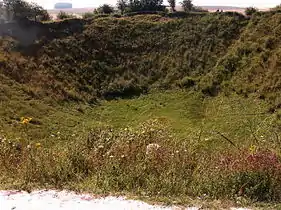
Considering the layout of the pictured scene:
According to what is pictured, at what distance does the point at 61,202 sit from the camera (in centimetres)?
607

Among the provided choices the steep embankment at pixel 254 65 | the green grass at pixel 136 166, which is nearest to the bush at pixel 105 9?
the steep embankment at pixel 254 65

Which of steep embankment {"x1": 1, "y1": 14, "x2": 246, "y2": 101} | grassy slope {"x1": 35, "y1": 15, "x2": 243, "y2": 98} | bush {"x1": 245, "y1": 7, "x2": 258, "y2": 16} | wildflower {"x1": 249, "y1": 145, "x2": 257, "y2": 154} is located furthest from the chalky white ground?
bush {"x1": 245, "y1": 7, "x2": 258, "y2": 16}

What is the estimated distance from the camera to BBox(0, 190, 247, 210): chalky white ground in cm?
588

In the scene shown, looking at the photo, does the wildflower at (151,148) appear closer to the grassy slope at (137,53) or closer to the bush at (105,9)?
the grassy slope at (137,53)

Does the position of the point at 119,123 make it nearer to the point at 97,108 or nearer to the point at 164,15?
the point at 97,108

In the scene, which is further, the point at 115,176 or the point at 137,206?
the point at 115,176

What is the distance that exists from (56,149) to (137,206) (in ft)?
8.72

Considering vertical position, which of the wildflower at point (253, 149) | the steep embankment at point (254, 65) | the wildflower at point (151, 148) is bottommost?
the steep embankment at point (254, 65)

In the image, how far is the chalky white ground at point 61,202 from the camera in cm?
588

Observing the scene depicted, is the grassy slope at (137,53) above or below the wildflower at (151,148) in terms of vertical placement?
below

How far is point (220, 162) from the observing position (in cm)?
690

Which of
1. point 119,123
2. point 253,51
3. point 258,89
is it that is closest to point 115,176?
point 119,123

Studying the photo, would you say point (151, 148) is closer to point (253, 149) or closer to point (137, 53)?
point (253, 149)

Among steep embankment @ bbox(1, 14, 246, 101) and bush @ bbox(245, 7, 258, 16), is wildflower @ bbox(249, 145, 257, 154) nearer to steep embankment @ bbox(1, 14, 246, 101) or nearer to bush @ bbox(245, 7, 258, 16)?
steep embankment @ bbox(1, 14, 246, 101)
